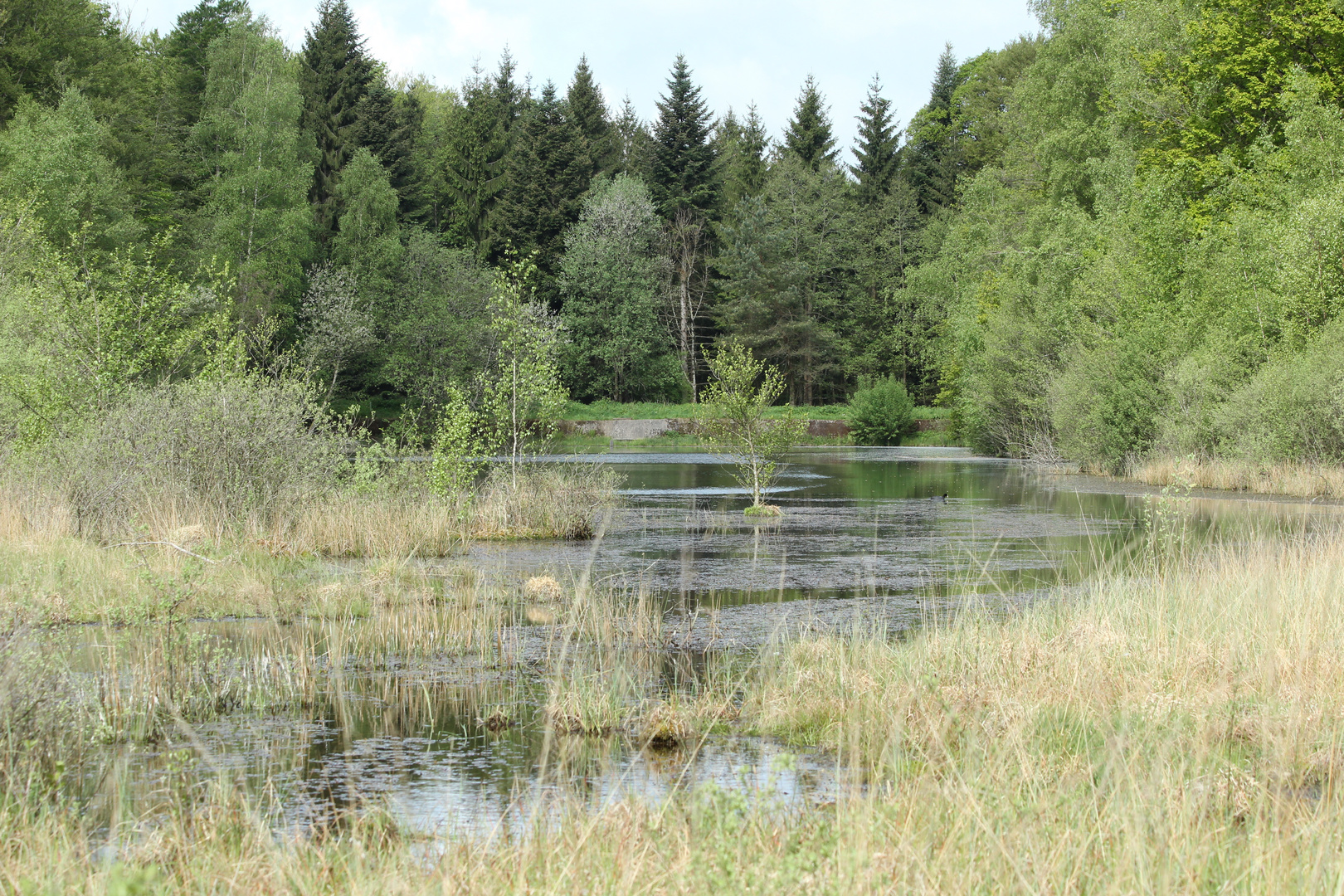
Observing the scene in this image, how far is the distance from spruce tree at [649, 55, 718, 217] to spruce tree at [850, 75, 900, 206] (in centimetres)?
1082

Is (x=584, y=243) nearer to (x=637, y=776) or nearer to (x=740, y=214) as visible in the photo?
(x=740, y=214)

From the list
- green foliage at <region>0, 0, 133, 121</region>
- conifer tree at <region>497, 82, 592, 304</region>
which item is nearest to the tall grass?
green foliage at <region>0, 0, 133, 121</region>

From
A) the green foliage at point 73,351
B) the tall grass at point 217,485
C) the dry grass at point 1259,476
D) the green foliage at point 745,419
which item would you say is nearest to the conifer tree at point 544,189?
the green foliage at point 745,419

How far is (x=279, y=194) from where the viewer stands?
52.0m

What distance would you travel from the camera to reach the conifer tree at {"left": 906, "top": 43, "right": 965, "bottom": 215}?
7588cm

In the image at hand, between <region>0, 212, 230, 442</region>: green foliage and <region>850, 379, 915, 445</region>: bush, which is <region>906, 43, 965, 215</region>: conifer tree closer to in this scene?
<region>850, 379, 915, 445</region>: bush

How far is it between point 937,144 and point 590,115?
24.2 meters

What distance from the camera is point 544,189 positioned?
67.9 m

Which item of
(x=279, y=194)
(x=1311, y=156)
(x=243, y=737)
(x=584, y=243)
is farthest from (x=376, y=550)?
A: (x=584, y=243)

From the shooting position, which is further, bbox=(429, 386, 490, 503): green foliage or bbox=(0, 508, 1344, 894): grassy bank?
bbox=(429, 386, 490, 503): green foliage

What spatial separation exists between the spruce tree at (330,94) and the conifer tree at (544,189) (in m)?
9.86

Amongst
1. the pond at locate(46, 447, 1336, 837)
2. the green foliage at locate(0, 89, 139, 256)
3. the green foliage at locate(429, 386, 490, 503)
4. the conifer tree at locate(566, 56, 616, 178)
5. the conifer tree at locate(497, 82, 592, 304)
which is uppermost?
the conifer tree at locate(566, 56, 616, 178)

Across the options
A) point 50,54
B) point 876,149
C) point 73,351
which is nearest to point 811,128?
point 876,149

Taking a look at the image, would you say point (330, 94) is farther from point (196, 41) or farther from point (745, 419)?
point (745, 419)
